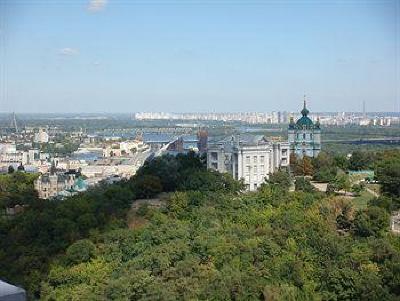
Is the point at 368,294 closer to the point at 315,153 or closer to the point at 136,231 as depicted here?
the point at 136,231

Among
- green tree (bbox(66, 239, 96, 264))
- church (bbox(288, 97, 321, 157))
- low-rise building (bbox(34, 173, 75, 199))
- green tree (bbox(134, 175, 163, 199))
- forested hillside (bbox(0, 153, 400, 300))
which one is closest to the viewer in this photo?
forested hillside (bbox(0, 153, 400, 300))

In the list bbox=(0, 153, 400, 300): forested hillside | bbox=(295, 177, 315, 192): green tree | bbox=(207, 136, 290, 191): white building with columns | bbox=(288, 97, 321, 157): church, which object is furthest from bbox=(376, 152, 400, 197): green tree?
bbox=(288, 97, 321, 157): church

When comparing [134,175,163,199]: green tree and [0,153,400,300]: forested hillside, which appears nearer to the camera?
[0,153,400,300]: forested hillside

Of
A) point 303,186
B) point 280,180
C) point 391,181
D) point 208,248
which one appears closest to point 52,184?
point 280,180

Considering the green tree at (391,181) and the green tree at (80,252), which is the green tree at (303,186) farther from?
the green tree at (80,252)

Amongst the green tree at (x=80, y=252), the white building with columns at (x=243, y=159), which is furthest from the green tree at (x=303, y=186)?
the green tree at (x=80, y=252)

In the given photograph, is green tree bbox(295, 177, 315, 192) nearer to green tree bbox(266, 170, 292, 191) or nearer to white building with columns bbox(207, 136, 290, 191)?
green tree bbox(266, 170, 292, 191)

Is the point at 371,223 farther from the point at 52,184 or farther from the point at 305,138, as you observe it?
the point at 52,184
